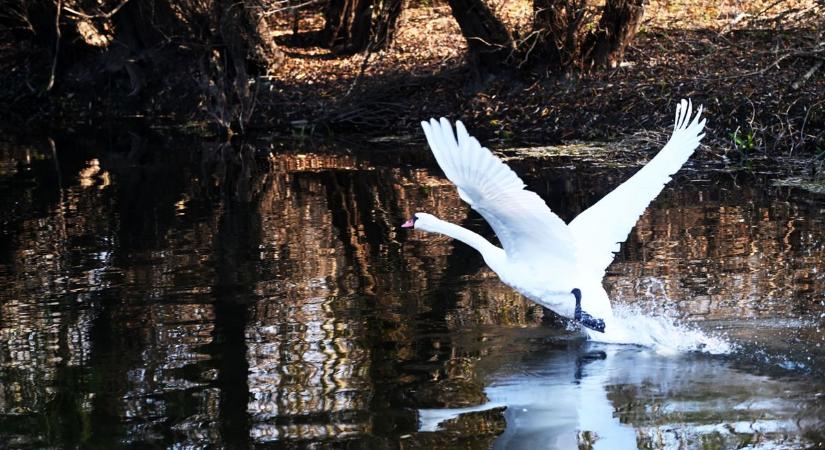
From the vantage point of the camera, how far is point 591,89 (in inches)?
703

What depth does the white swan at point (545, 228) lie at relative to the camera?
6.71 m

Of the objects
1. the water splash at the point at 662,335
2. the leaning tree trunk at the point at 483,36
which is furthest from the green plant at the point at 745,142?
the water splash at the point at 662,335

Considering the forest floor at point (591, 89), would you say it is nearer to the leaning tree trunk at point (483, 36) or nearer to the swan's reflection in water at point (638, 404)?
the leaning tree trunk at point (483, 36)

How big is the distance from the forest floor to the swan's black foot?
22.9 ft

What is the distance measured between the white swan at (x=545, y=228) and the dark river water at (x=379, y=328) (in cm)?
35

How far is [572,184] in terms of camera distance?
14.0 meters

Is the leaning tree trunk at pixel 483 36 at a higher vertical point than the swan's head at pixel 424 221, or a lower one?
higher

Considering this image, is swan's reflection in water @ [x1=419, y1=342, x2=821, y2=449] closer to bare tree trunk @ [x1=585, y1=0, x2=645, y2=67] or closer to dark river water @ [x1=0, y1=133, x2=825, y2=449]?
dark river water @ [x1=0, y1=133, x2=825, y2=449]

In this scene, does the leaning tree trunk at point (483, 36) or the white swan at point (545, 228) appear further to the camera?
the leaning tree trunk at point (483, 36)

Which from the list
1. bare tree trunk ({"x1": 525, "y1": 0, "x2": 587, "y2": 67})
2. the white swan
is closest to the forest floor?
bare tree trunk ({"x1": 525, "y1": 0, "x2": 587, "y2": 67})

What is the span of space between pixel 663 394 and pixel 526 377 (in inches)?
35.2

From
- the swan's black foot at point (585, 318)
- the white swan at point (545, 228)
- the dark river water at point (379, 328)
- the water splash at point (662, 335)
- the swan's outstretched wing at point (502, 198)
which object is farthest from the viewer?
the swan's black foot at point (585, 318)

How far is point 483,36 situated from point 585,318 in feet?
37.8

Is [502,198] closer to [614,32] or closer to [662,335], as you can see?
[662,335]
